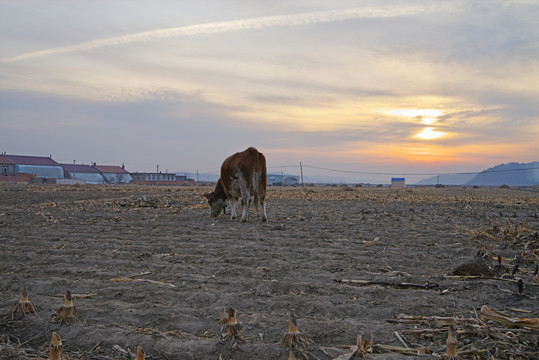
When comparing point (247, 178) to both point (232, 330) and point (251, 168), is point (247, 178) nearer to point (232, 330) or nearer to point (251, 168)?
point (251, 168)

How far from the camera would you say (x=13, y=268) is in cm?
670

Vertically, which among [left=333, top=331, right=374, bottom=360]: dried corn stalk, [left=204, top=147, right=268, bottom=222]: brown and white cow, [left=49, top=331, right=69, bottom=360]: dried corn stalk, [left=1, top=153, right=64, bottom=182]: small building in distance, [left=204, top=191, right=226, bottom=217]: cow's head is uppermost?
[left=1, top=153, right=64, bottom=182]: small building in distance

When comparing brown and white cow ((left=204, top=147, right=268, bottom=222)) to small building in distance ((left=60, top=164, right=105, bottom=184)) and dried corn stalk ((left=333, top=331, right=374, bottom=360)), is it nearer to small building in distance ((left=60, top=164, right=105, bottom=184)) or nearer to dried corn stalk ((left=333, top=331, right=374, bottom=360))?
dried corn stalk ((left=333, top=331, right=374, bottom=360))

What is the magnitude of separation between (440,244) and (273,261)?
13.8 feet

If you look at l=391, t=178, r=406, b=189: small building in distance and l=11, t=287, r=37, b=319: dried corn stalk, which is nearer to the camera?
l=11, t=287, r=37, b=319: dried corn stalk

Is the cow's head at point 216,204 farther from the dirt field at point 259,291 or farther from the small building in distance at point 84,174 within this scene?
the small building in distance at point 84,174

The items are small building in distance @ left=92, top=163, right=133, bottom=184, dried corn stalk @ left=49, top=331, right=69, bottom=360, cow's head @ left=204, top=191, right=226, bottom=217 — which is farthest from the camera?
small building in distance @ left=92, top=163, right=133, bottom=184

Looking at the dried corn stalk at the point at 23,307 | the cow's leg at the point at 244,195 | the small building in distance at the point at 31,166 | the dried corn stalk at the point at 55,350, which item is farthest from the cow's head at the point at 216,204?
the small building in distance at the point at 31,166

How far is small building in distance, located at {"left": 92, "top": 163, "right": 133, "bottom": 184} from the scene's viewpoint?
371ft

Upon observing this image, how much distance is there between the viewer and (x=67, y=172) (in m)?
108

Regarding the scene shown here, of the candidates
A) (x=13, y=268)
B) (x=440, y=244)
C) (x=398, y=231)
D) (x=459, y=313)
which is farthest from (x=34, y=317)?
(x=398, y=231)

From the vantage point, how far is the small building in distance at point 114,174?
4456 inches

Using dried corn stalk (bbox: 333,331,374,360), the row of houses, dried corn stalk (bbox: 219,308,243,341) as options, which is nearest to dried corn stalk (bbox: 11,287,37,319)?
dried corn stalk (bbox: 219,308,243,341)

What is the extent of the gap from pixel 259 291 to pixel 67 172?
116373 millimetres
